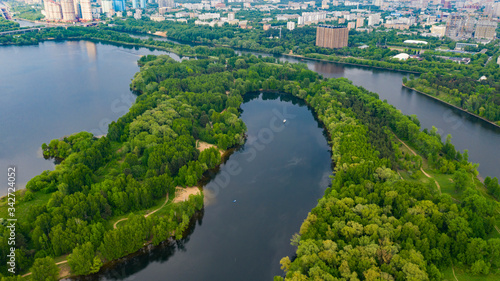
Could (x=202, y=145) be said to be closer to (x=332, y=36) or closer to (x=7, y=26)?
(x=332, y=36)

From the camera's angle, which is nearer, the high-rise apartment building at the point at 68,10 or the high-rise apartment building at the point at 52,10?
the high-rise apartment building at the point at 68,10

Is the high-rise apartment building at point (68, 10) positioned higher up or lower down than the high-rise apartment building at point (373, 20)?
higher up

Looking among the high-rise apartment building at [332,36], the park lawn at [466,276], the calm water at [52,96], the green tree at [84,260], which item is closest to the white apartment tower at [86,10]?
the calm water at [52,96]

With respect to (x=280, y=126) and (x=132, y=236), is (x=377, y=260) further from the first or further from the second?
(x=280, y=126)

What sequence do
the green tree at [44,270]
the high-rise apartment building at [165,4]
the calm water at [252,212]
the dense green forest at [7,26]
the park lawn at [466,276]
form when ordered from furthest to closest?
the high-rise apartment building at [165,4], the dense green forest at [7,26], the calm water at [252,212], the park lawn at [466,276], the green tree at [44,270]

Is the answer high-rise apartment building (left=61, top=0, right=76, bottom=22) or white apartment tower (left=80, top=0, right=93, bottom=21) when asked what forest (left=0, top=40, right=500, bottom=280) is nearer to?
white apartment tower (left=80, top=0, right=93, bottom=21)

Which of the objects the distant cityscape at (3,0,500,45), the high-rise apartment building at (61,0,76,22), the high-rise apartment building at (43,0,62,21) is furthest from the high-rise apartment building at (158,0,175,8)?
the high-rise apartment building at (43,0,62,21)

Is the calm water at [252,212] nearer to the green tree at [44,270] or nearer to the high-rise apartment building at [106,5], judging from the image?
the green tree at [44,270]

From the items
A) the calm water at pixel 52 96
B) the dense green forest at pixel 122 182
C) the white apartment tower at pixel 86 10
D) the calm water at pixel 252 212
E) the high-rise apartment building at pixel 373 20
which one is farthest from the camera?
the white apartment tower at pixel 86 10
